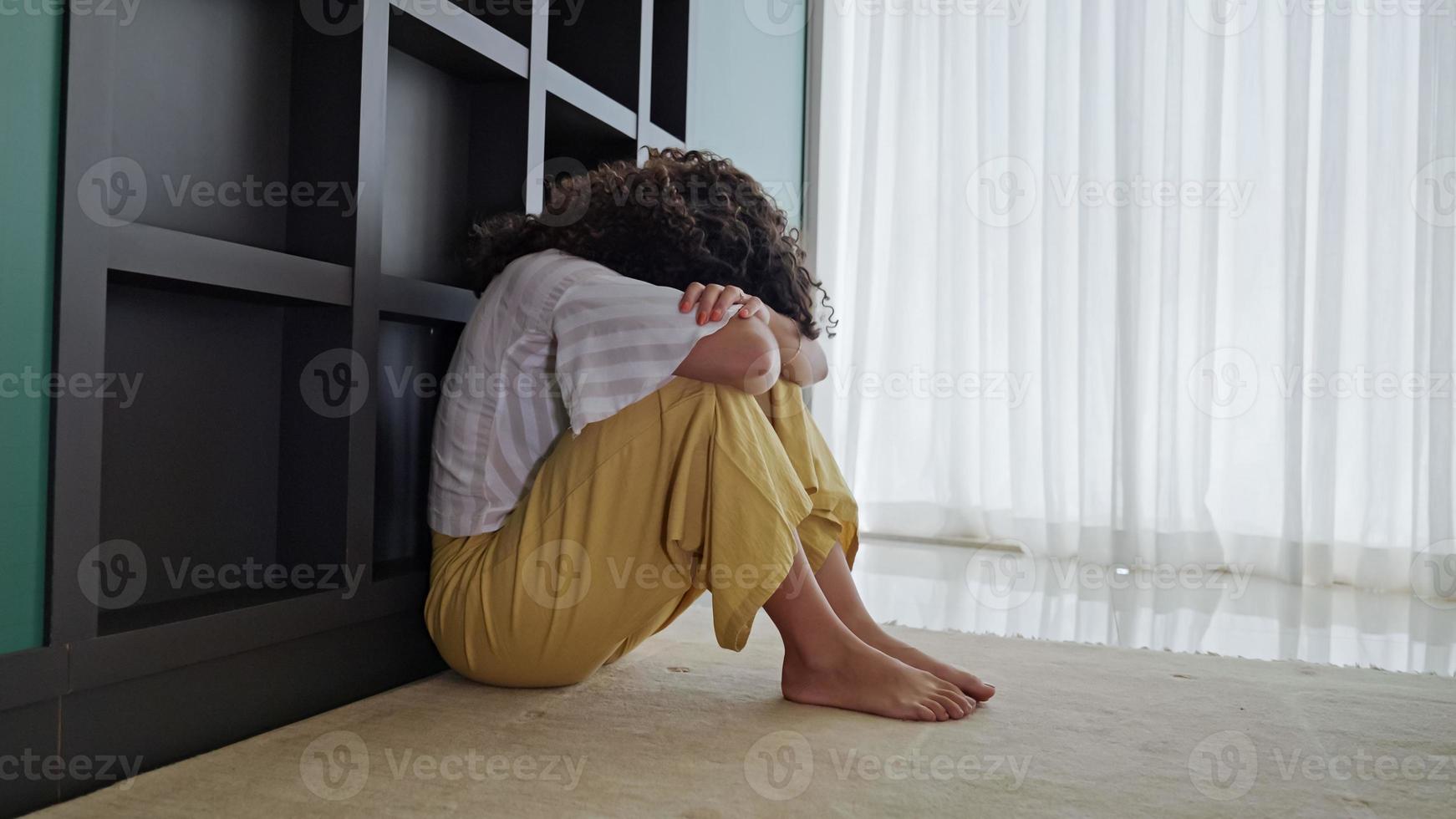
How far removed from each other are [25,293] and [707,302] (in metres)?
0.68

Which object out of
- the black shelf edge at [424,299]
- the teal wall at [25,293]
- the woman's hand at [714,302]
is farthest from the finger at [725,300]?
the teal wall at [25,293]

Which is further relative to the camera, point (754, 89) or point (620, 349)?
point (754, 89)

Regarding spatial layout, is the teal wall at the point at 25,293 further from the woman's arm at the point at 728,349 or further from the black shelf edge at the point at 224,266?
the woman's arm at the point at 728,349

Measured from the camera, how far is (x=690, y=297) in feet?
4.10

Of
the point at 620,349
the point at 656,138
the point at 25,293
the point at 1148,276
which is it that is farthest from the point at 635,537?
the point at 1148,276

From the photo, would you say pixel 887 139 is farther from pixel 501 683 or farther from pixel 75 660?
Answer: pixel 75 660

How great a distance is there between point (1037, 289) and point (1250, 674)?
1.56m

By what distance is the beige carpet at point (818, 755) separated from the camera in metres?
0.98

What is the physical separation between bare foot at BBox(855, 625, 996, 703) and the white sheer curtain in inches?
61.6

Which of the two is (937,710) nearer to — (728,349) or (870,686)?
(870,686)

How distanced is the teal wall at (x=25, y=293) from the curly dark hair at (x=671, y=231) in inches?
23.6

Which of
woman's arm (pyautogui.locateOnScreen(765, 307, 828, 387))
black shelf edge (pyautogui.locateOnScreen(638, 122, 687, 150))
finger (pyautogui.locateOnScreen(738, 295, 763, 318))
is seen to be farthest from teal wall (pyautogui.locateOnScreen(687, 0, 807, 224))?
finger (pyautogui.locateOnScreen(738, 295, 763, 318))

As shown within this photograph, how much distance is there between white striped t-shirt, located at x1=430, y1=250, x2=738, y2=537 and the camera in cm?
122

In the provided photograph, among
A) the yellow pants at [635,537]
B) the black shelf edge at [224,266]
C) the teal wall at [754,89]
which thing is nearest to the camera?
→ the black shelf edge at [224,266]
